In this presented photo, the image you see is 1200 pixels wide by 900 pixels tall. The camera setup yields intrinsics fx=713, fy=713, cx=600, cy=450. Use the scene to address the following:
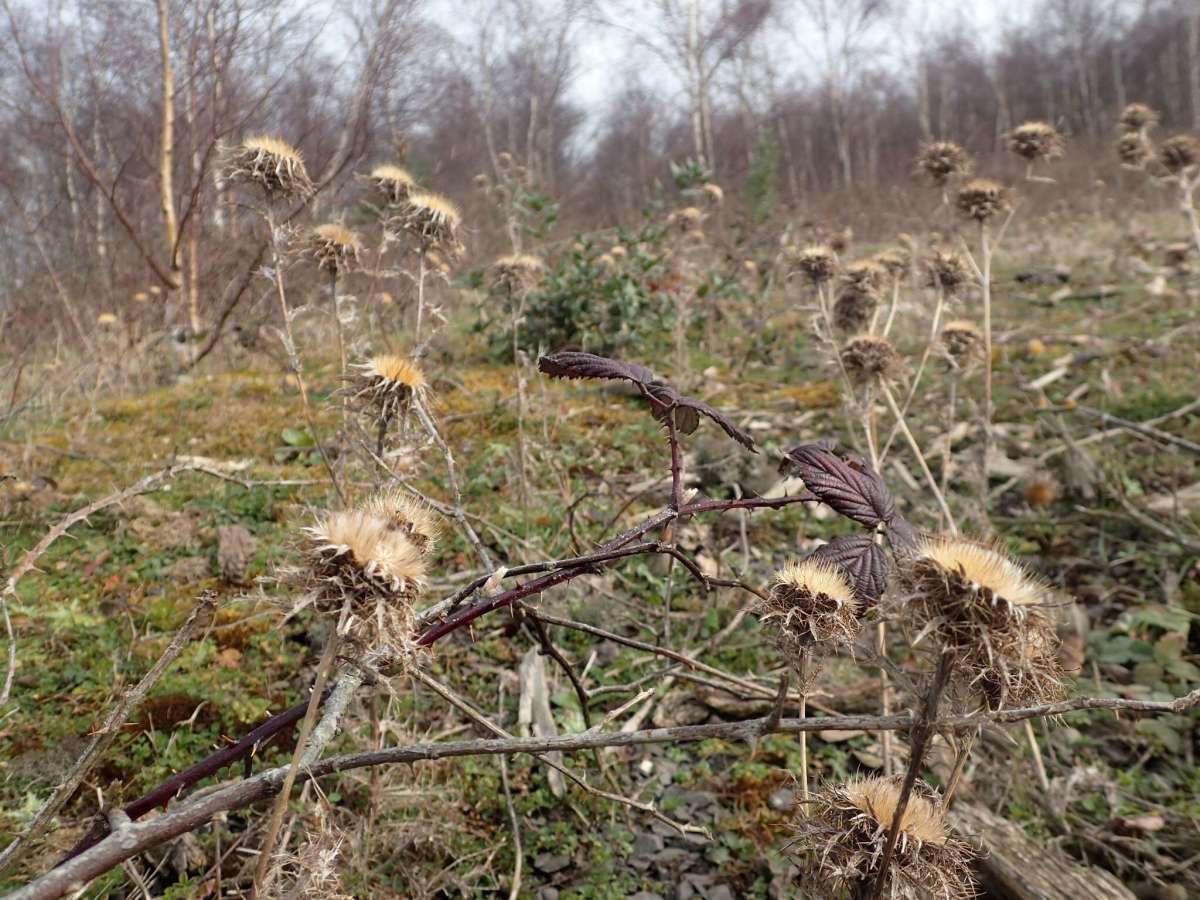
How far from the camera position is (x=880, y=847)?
0.85 metres

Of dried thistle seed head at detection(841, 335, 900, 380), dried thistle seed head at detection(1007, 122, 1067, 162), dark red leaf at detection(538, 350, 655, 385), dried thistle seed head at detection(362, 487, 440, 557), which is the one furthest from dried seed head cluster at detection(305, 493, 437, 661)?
dried thistle seed head at detection(1007, 122, 1067, 162)

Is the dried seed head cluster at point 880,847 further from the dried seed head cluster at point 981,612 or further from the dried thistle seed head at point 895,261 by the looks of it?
the dried thistle seed head at point 895,261

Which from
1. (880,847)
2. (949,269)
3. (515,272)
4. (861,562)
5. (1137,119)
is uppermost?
(1137,119)

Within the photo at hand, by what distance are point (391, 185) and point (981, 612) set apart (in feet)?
7.24

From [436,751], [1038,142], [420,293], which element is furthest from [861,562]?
[1038,142]

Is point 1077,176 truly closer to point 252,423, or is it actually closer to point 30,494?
point 252,423

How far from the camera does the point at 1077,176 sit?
16.9 m

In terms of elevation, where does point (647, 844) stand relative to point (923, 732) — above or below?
below

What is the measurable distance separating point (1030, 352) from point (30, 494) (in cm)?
574

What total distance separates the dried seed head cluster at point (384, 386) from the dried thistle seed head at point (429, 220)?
878 millimetres

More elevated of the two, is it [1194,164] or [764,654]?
[1194,164]

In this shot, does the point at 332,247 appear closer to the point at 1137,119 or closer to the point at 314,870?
the point at 314,870

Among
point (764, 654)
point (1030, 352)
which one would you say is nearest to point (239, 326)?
point (764, 654)

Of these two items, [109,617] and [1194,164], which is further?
[1194,164]
